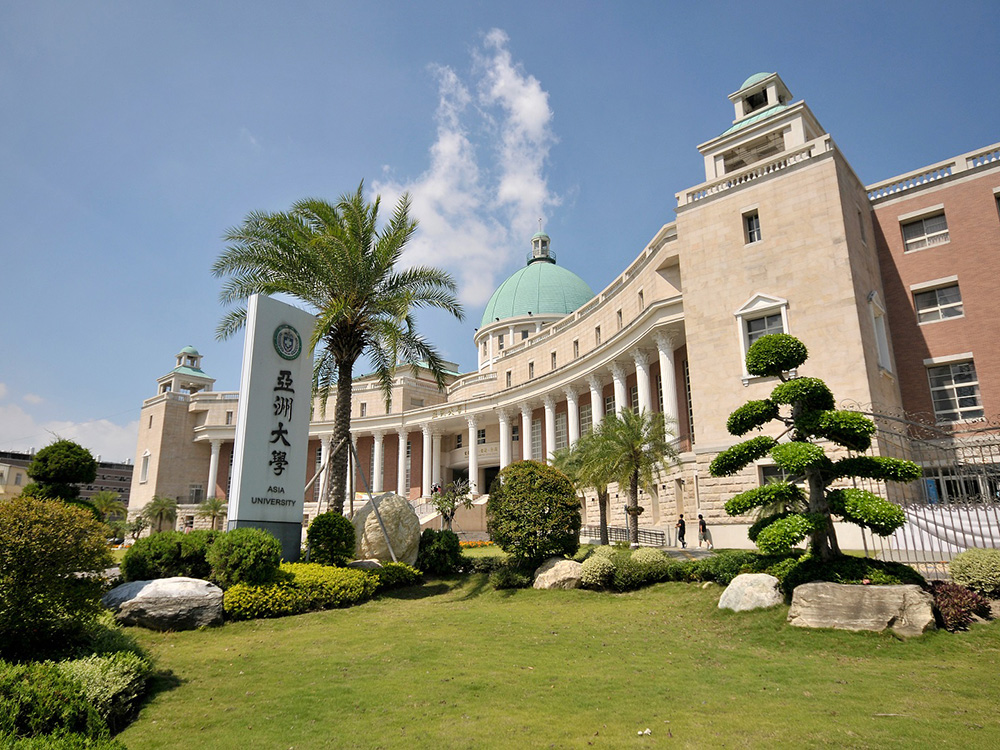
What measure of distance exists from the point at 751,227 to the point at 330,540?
20.1m

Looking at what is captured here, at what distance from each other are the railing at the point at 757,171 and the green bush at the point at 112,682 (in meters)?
25.6

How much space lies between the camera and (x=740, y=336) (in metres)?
24.4

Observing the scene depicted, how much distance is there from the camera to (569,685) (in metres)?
8.84

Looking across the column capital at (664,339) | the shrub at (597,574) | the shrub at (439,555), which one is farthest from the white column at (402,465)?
the shrub at (597,574)

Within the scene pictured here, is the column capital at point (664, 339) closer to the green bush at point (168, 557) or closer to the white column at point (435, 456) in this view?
the green bush at point (168, 557)

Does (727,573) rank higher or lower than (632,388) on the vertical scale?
lower

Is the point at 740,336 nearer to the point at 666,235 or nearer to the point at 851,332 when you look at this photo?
the point at 851,332

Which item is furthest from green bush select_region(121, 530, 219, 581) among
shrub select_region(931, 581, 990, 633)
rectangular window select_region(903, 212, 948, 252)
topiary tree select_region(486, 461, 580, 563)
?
rectangular window select_region(903, 212, 948, 252)

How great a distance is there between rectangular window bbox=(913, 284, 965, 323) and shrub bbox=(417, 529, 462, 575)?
68.8ft

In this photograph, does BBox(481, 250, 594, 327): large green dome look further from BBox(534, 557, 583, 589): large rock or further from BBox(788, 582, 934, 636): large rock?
BBox(788, 582, 934, 636): large rock

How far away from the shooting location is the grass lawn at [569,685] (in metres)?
→ 6.95

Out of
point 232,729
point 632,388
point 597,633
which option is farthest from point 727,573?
point 632,388

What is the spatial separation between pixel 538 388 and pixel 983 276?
85.6ft

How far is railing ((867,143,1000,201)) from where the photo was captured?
25.2 meters
